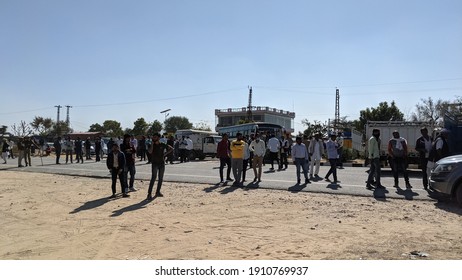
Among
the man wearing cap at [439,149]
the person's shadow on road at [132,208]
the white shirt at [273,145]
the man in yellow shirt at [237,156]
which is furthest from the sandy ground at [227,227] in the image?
the white shirt at [273,145]

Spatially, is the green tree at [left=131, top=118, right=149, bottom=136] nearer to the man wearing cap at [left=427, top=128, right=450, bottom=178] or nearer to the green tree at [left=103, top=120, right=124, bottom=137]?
the green tree at [left=103, top=120, right=124, bottom=137]

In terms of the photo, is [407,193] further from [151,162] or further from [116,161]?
[116,161]

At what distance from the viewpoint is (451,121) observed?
14117 millimetres

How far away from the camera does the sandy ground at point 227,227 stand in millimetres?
6020

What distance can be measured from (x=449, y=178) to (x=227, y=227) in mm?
5527

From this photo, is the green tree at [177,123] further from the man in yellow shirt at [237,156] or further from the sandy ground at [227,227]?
the sandy ground at [227,227]

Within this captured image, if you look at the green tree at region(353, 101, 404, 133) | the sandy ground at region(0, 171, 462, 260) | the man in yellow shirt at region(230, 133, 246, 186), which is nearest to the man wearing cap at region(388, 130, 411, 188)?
the sandy ground at region(0, 171, 462, 260)

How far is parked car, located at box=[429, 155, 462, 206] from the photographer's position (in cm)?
929

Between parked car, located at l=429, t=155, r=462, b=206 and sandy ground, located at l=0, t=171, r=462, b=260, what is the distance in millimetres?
333

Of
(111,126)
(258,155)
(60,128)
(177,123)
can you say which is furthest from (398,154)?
(111,126)

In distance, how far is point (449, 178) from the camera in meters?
9.41

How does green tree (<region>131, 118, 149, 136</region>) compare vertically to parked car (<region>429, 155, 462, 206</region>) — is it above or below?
above

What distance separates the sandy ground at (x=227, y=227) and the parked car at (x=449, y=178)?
33 cm

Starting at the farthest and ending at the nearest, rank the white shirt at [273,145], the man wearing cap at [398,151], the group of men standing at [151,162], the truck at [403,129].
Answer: the truck at [403,129], the white shirt at [273,145], the man wearing cap at [398,151], the group of men standing at [151,162]
